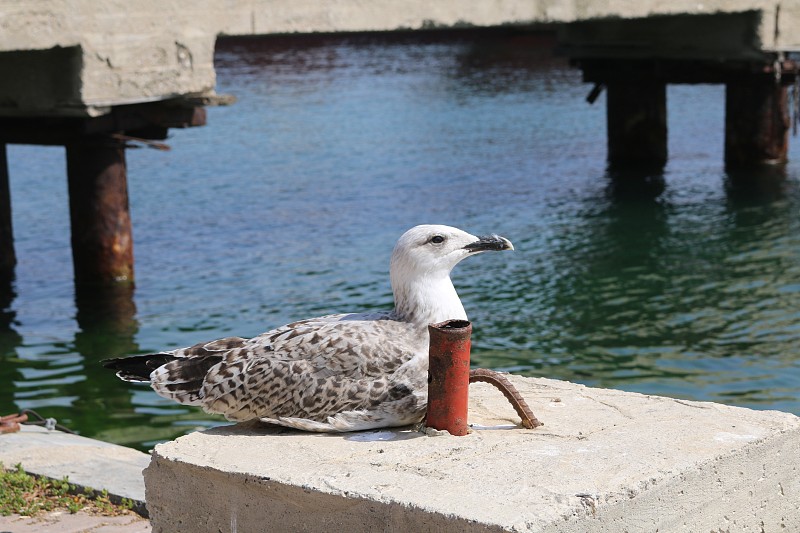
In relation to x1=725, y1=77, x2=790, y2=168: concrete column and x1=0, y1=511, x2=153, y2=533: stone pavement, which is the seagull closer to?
x1=0, y1=511, x2=153, y2=533: stone pavement

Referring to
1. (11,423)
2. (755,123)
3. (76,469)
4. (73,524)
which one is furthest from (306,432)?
(755,123)

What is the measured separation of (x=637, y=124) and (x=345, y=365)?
14217 millimetres

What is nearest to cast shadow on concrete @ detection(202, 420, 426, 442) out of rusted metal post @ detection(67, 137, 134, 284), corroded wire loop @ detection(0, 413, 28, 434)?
corroded wire loop @ detection(0, 413, 28, 434)

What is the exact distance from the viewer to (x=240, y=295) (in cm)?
1245

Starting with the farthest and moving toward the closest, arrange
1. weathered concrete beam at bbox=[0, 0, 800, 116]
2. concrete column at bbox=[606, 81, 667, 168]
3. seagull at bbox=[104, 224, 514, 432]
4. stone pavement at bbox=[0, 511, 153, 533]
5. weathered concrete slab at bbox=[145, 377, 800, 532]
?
1. concrete column at bbox=[606, 81, 667, 168]
2. weathered concrete beam at bbox=[0, 0, 800, 116]
3. stone pavement at bbox=[0, 511, 153, 533]
4. seagull at bbox=[104, 224, 514, 432]
5. weathered concrete slab at bbox=[145, 377, 800, 532]

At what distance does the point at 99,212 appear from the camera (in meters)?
12.0

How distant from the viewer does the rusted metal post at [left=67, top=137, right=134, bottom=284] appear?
11820mm

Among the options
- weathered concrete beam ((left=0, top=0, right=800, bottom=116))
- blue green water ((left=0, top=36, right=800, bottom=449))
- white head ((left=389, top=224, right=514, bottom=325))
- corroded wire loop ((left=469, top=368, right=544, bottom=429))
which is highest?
weathered concrete beam ((left=0, top=0, right=800, bottom=116))

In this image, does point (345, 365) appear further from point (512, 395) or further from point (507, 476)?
point (507, 476)

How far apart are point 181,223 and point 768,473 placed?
11.7 metres

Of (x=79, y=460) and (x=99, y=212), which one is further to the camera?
(x=99, y=212)

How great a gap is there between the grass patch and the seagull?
1.02 m

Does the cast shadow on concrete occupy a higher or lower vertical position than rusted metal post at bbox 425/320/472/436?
lower

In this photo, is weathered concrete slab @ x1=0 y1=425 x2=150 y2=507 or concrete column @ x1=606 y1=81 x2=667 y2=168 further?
concrete column @ x1=606 y1=81 x2=667 y2=168
